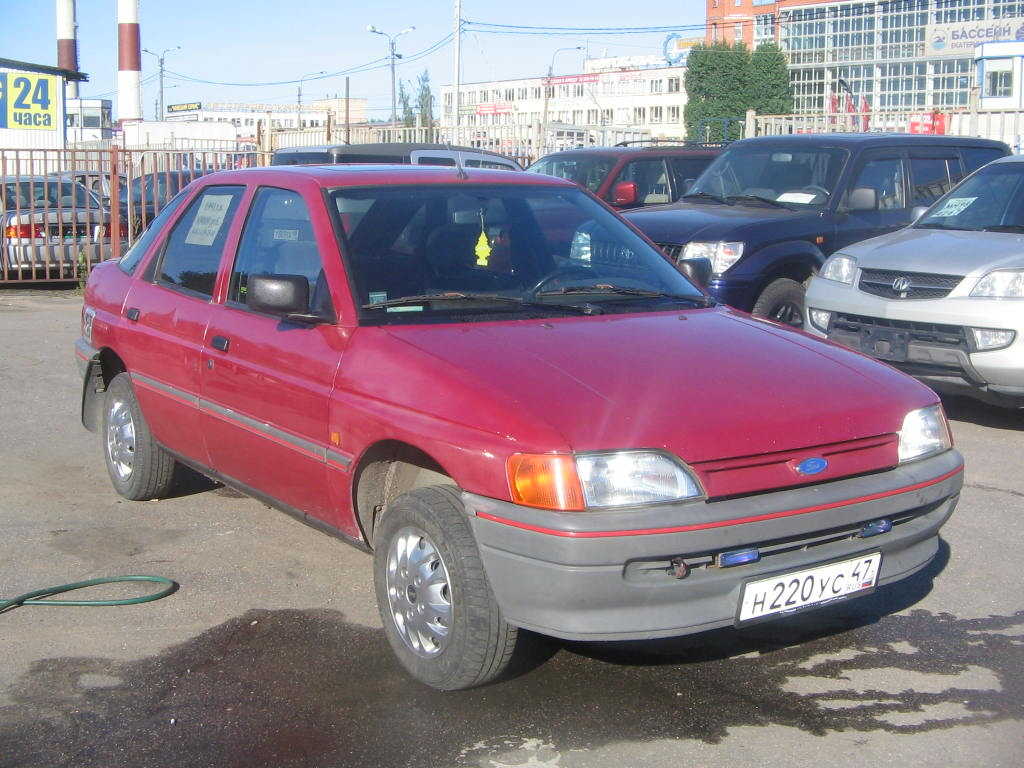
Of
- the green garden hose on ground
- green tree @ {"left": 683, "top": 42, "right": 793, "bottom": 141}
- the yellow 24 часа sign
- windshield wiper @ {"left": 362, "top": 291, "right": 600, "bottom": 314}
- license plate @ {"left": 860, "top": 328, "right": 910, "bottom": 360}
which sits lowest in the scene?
the green garden hose on ground

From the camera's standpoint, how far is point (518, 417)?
3438mm

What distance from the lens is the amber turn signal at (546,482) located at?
3.30 m

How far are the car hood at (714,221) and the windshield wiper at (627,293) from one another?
4271 millimetres

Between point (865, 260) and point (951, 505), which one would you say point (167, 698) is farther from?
point (865, 260)

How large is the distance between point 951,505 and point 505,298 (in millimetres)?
1714

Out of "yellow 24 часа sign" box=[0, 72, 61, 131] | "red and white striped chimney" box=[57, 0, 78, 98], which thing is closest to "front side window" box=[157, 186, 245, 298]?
"yellow 24 часа sign" box=[0, 72, 61, 131]

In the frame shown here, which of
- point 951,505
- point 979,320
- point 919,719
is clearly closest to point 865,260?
point 979,320

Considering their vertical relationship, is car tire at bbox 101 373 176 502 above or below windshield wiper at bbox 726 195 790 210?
below

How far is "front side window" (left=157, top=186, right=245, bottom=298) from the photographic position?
5125 millimetres

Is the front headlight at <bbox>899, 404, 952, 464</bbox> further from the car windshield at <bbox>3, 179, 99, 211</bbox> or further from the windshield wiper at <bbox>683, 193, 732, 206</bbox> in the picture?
the car windshield at <bbox>3, 179, 99, 211</bbox>

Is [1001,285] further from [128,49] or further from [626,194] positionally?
[128,49]

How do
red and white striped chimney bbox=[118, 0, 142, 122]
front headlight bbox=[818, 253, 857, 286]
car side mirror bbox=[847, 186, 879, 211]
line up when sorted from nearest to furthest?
front headlight bbox=[818, 253, 857, 286] < car side mirror bbox=[847, 186, 879, 211] < red and white striped chimney bbox=[118, 0, 142, 122]

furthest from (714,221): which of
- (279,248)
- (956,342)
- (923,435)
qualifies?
(923,435)

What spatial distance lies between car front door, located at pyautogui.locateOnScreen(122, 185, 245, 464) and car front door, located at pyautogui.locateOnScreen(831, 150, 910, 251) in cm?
577
